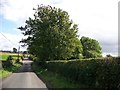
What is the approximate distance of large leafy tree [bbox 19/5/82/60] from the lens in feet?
200

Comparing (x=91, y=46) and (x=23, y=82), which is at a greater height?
(x=91, y=46)

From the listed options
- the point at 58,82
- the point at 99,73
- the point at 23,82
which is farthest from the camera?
the point at 23,82

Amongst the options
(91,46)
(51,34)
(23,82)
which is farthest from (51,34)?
(91,46)

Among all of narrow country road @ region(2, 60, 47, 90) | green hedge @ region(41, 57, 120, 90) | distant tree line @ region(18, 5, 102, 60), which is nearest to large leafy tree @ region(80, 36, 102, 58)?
distant tree line @ region(18, 5, 102, 60)

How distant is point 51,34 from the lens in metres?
60.9

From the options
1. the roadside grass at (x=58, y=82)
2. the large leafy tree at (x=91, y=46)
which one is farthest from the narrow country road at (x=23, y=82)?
the large leafy tree at (x=91, y=46)

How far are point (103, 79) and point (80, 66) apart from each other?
23.4 ft

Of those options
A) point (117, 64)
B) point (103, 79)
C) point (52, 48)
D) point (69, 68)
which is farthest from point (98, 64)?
point (52, 48)

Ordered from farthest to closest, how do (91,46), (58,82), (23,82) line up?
(91,46) → (23,82) → (58,82)

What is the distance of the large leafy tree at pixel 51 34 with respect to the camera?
60.9 m

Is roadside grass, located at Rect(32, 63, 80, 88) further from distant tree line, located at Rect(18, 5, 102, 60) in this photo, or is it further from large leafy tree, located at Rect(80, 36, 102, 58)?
large leafy tree, located at Rect(80, 36, 102, 58)

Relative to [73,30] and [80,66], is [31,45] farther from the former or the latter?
[80,66]

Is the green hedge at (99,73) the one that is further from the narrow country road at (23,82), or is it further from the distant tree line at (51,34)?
the distant tree line at (51,34)

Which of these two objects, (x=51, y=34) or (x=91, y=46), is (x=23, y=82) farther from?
(x=91, y=46)
